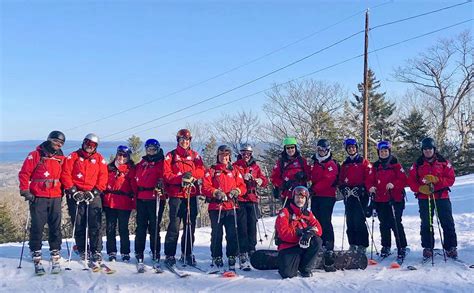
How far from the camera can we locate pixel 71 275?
6586mm

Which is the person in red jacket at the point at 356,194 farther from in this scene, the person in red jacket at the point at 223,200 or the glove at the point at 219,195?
the glove at the point at 219,195

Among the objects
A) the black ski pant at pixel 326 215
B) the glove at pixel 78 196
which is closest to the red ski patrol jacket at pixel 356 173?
the black ski pant at pixel 326 215

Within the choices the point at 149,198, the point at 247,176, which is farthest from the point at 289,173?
the point at 149,198

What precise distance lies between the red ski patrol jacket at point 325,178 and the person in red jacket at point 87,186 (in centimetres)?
380

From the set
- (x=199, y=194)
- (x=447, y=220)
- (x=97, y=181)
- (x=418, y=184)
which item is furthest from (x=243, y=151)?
(x=447, y=220)

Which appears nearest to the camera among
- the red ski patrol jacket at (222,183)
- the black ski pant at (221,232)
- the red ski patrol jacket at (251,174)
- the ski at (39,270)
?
the ski at (39,270)

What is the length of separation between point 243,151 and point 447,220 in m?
3.84

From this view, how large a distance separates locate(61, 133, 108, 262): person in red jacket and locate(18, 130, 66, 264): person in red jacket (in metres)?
0.18

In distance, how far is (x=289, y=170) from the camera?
7.66 metres

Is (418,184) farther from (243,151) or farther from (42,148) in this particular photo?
(42,148)

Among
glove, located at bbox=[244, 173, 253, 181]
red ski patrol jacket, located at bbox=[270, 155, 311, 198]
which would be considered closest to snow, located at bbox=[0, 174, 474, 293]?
red ski patrol jacket, located at bbox=[270, 155, 311, 198]

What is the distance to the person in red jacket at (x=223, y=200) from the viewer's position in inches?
277

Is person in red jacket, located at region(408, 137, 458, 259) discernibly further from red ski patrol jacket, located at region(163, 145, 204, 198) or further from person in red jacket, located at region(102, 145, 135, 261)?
person in red jacket, located at region(102, 145, 135, 261)

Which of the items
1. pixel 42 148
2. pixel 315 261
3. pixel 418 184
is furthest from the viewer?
pixel 418 184
